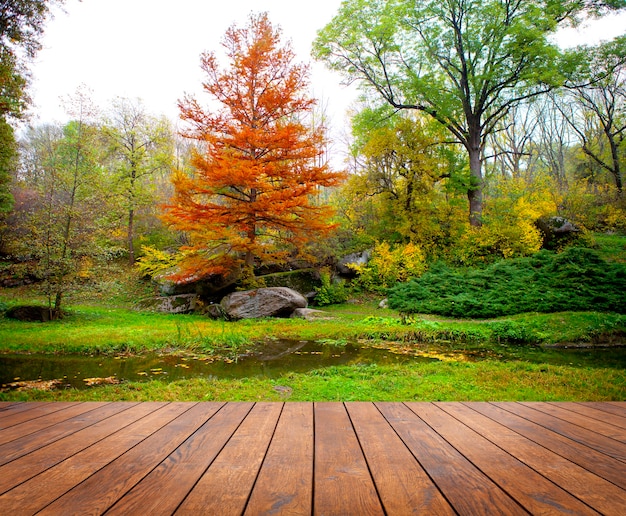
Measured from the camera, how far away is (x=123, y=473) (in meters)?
1.32

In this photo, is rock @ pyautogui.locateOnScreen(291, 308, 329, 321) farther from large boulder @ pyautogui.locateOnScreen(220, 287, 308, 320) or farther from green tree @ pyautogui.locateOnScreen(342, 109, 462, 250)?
green tree @ pyautogui.locateOnScreen(342, 109, 462, 250)

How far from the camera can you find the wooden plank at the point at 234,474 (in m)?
1.08

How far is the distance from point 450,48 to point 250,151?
988 centimetres

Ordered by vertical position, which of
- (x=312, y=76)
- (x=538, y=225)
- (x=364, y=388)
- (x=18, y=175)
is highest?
(x=312, y=76)

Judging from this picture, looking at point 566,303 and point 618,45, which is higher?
point 618,45

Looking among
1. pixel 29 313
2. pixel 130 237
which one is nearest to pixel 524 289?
pixel 29 313

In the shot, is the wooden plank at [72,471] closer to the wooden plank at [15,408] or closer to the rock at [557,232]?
the wooden plank at [15,408]

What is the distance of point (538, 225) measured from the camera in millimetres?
14180

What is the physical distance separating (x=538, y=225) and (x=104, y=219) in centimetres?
1560

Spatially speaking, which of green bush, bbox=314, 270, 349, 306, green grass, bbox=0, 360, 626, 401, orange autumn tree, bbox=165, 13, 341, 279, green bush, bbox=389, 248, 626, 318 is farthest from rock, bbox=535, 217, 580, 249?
green grass, bbox=0, 360, 626, 401

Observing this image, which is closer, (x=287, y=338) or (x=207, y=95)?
(x=287, y=338)

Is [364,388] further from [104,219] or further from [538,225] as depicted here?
[538,225]

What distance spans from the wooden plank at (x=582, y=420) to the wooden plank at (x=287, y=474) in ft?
4.90

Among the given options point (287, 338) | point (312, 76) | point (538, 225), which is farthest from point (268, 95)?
point (538, 225)
